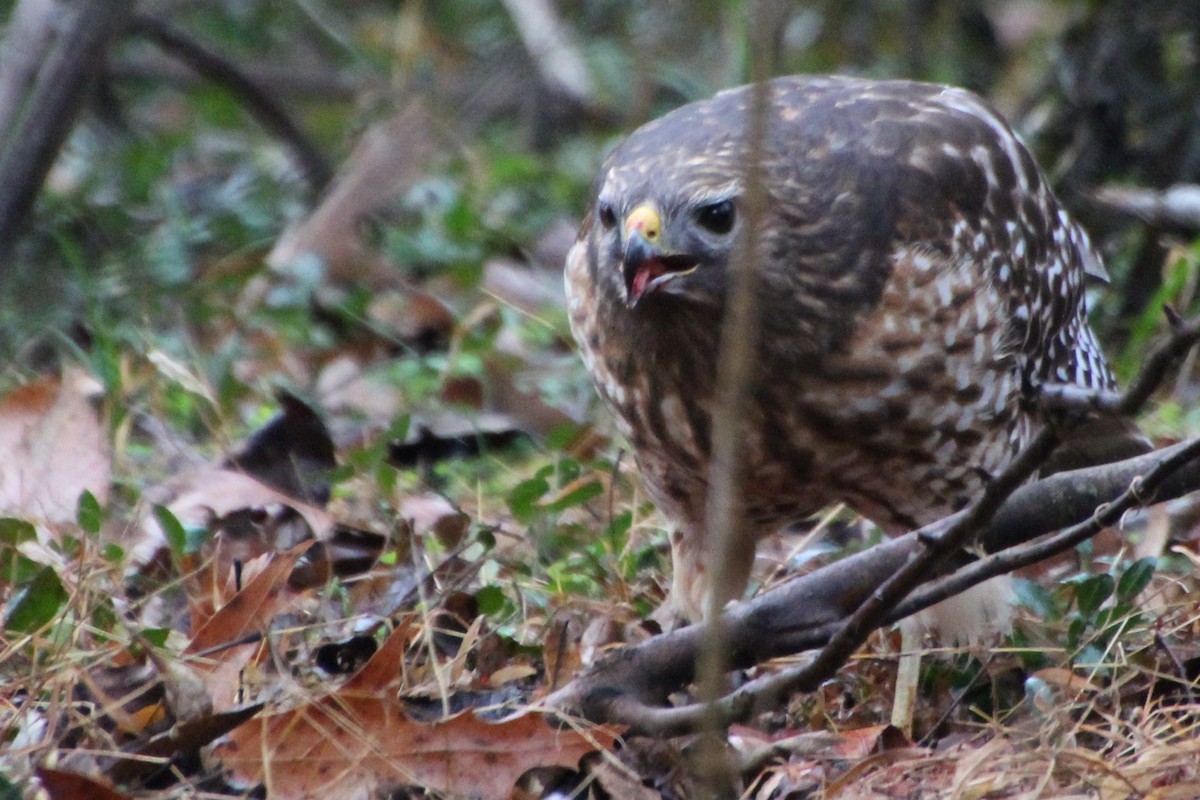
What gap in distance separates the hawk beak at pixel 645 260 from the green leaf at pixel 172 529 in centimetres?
108

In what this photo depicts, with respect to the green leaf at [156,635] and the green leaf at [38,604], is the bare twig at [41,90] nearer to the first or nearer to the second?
the green leaf at [38,604]

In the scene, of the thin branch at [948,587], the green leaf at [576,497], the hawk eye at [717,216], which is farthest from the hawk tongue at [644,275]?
the green leaf at [576,497]

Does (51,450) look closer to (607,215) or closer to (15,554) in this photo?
(15,554)

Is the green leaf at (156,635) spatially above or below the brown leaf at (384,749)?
above

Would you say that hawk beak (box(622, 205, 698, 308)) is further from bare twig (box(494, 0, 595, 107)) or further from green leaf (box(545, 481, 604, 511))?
bare twig (box(494, 0, 595, 107))

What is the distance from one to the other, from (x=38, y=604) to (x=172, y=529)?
41 cm

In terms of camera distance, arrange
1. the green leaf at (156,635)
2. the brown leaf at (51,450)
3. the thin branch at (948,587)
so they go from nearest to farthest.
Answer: the thin branch at (948,587)
the green leaf at (156,635)
the brown leaf at (51,450)

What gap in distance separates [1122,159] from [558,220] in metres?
2.17

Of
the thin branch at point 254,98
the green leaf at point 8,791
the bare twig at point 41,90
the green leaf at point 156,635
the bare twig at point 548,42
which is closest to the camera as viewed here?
the green leaf at point 8,791

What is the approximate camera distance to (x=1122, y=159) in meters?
5.88

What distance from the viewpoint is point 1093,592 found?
3303 millimetres

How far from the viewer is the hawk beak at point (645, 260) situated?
306 centimetres

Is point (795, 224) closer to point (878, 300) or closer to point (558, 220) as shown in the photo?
point (878, 300)

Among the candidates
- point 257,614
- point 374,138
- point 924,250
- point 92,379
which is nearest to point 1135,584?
point 924,250
